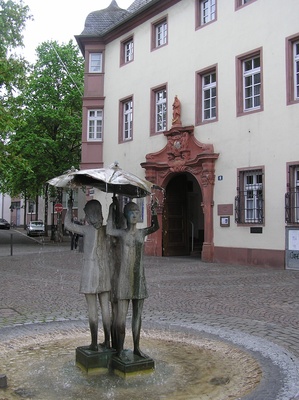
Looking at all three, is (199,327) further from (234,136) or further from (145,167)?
(145,167)

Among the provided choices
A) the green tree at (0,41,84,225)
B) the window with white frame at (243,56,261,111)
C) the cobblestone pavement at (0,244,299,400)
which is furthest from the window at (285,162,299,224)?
the green tree at (0,41,84,225)

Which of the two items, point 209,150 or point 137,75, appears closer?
point 209,150

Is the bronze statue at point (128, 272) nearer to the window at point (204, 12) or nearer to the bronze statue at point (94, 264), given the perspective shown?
the bronze statue at point (94, 264)

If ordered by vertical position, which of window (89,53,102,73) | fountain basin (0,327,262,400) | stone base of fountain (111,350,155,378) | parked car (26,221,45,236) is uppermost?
window (89,53,102,73)

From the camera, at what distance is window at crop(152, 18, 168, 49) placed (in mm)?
20328

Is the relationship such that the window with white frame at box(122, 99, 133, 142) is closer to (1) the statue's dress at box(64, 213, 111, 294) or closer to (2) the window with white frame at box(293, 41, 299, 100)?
(2) the window with white frame at box(293, 41, 299, 100)

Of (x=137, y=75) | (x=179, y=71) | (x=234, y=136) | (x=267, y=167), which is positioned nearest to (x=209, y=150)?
(x=234, y=136)

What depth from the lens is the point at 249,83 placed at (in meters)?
16.5

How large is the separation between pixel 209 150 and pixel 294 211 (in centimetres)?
425

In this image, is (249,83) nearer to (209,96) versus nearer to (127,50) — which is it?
(209,96)

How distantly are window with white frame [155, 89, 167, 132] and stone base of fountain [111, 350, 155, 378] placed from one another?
52.0ft

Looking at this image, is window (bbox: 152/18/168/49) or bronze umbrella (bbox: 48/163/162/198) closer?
bronze umbrella (bbox: 48/163/162/198)

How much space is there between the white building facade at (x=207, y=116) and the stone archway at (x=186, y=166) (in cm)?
4

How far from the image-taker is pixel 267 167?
1535cm
